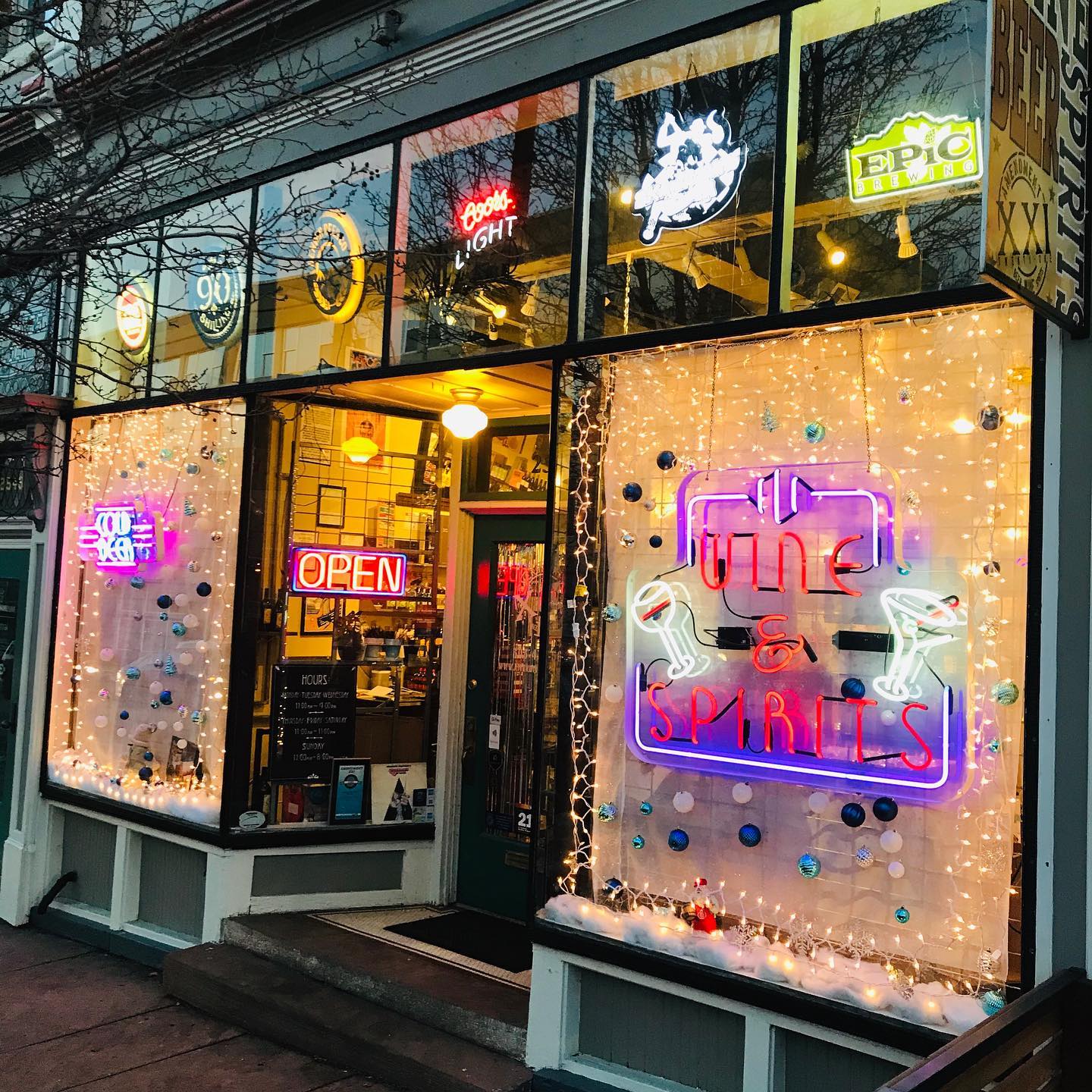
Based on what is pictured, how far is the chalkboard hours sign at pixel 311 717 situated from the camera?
679 centimetres

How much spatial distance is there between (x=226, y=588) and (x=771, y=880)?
4.06 m

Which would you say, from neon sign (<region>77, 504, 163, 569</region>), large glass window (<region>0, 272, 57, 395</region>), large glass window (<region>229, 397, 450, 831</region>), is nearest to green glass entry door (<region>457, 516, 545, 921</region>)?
large glass window (<region>229, 397, 450, 831</region>)

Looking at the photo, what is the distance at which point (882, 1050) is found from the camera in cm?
395

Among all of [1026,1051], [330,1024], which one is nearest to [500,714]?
[330,1024]

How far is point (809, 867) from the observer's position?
14.1 feet

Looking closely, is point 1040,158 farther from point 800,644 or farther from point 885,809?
point 885,809

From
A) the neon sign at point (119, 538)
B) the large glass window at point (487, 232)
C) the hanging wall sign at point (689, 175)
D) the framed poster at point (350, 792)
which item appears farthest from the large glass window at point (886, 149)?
the neon sign at point (119, 538)

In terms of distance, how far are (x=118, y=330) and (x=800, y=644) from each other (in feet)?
19.8

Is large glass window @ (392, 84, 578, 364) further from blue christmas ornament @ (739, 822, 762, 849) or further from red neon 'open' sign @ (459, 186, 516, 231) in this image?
blue christmas ornament @ (739, 822, 762, 849)

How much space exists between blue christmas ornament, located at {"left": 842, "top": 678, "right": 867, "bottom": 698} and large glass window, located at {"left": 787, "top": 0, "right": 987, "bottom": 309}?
1.54 meters

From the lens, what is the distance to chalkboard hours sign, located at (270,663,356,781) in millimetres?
6785

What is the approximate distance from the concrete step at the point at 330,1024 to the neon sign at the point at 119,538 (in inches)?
107

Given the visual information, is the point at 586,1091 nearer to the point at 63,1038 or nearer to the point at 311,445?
the point at 63,1038

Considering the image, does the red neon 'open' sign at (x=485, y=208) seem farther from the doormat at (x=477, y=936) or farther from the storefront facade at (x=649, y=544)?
the doormat at (x=477, y=936)
